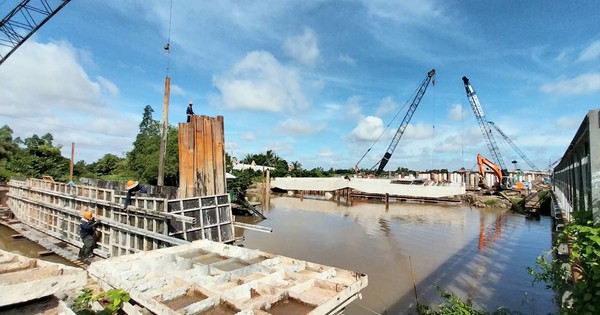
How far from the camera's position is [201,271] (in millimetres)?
5320

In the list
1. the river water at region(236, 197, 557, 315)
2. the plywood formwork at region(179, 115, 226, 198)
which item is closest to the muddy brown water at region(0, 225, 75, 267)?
the plywood formwork at region(179, 115, 226, 198)

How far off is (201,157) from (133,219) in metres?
3.02

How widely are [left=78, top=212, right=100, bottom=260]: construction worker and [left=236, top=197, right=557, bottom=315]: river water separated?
272 inches

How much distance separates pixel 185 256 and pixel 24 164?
131ft

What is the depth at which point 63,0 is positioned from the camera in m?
27.2

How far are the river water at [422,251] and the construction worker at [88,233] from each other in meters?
6.90

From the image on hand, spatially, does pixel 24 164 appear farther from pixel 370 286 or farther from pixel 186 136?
pixel 370 286

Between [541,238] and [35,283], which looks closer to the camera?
[35,283]

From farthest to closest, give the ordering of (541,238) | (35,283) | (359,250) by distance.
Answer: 1. (541,238)
2. (359,250)
3. (35,283)

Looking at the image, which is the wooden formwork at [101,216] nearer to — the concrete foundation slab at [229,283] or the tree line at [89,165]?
the concrete foundation slab at [229,283]

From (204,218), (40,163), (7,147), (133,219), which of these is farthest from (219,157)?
(7,147)

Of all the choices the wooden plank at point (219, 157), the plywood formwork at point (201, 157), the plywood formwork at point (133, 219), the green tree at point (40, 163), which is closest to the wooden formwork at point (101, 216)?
the plywood formwork at point (133, 219)

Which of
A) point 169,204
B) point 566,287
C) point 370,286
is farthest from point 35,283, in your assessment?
point 370,286

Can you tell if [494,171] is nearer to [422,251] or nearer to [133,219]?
[422,251]
